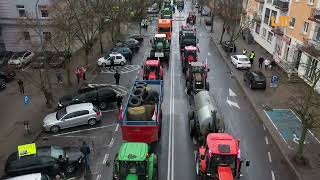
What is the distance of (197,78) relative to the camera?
2850 cm

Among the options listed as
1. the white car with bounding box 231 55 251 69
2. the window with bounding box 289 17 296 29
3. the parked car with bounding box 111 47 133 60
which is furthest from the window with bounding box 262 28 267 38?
the parked car with bounding box 111 47 133 60

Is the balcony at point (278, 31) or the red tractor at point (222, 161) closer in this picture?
the red tractor at point (222, 161)

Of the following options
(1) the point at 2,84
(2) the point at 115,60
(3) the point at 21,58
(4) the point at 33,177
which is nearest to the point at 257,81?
(2) the point at 115,60

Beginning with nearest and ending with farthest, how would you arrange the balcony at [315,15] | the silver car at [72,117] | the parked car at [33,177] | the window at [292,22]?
the parked car at [33,177]
the silver car at [72,117]
the balcony at [315,15]
the window at [292,22]

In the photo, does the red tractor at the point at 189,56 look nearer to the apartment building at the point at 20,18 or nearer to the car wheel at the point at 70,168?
the apartment building at the point at 20,18

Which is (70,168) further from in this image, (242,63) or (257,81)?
(242,63)

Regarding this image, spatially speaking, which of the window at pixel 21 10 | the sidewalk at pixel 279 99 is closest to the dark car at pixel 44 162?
the sidewalk at pixel 279 99

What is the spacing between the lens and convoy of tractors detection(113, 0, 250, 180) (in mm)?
15242

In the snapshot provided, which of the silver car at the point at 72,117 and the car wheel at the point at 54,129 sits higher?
the silver car at the point at 72,117

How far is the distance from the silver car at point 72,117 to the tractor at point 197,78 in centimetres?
879

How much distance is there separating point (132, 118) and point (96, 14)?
20.7 meters

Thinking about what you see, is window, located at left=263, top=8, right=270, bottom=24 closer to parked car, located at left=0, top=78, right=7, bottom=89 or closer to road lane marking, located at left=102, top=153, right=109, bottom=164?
road lane marking, located at left=102, top=153, right=109, bottom=164

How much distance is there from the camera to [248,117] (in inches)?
1016

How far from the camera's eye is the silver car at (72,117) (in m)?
23.4
